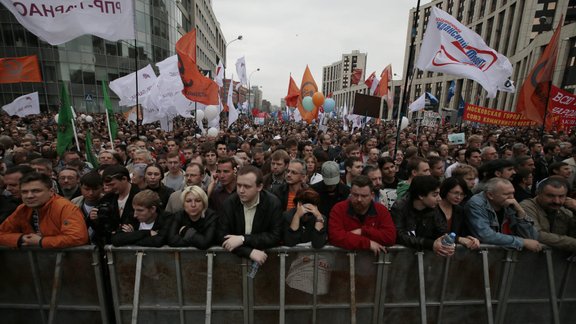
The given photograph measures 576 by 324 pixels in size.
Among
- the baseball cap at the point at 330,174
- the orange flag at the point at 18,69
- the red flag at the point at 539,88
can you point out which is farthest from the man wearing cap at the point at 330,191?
the orange flag at the point at 18,69

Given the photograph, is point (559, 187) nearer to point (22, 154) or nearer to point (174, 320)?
point (174, 320)

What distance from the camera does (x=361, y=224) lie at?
293cm

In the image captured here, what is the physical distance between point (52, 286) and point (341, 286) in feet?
9.52

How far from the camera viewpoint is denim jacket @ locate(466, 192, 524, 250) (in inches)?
112

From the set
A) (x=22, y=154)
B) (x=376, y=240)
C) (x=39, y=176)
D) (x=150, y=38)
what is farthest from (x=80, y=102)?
(x=376, y=240)

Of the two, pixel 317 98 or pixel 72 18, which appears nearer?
pixel 72 18

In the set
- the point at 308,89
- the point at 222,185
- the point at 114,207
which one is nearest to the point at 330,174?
the point at 222,185

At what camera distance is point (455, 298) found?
302cm

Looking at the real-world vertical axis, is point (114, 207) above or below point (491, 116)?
below

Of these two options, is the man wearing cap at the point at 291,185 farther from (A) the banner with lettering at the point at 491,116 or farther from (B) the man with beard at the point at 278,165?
(A) the banner with lettering at the point at 491,116

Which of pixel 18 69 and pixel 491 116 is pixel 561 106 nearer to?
pixel 491 116

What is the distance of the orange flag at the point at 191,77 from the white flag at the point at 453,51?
6570 millimetres

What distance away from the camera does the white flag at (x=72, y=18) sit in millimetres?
4484

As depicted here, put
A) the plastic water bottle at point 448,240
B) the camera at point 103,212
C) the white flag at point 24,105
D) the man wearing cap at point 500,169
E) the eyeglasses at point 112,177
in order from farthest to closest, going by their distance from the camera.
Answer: the white flag at point 24,105 < the man wearing cap at point 500,169 < the eyeglasses at point 112,177 < the camera at point 103,212 < the plastic water bottle at point 448,240
